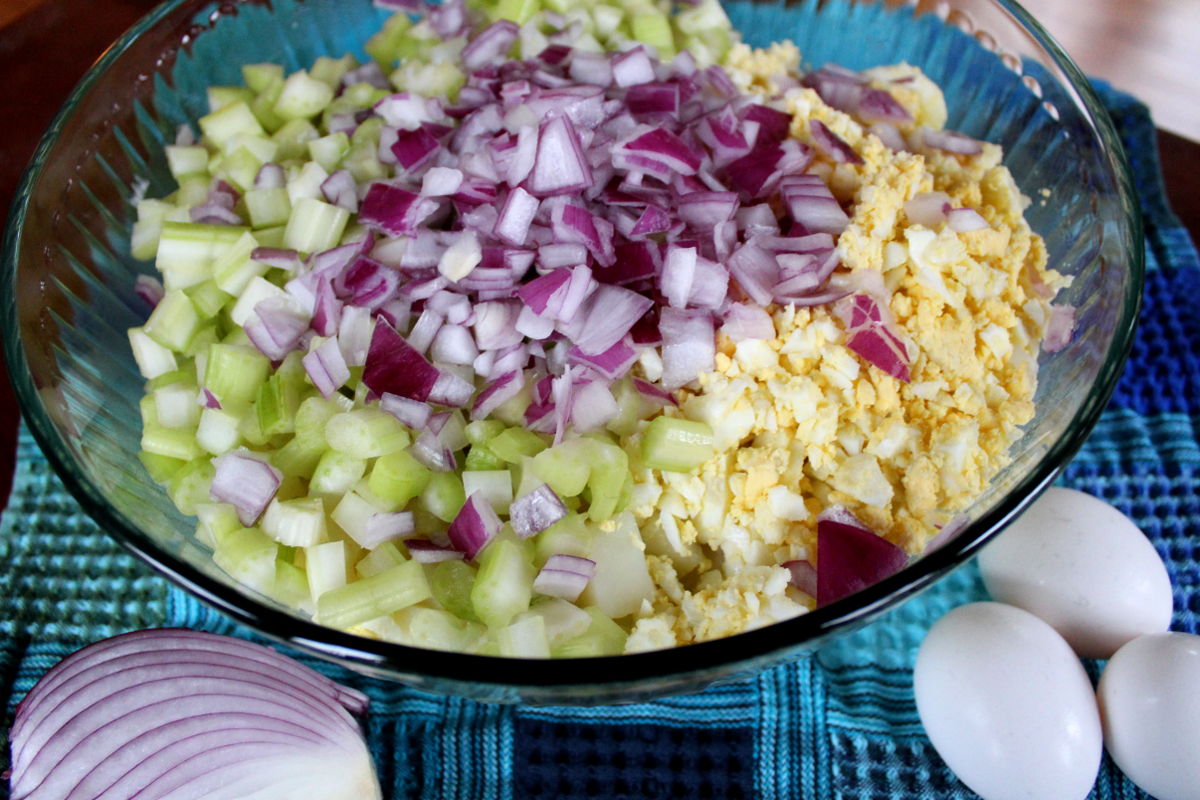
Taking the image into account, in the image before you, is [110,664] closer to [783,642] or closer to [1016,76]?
[783,642]

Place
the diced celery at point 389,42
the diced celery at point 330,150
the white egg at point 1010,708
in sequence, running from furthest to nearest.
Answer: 1. the diced celery at point 389,42
2. the diced celery at point 330,150
3. the white egg at point 1010,708

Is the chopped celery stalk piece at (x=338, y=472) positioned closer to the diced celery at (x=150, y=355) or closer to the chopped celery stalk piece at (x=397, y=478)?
the chopped celery stalk piece at (x=397, y=478)

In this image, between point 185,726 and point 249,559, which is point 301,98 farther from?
point 185,726

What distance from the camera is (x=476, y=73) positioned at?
1.46m

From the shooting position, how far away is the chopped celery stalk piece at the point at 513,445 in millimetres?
1129

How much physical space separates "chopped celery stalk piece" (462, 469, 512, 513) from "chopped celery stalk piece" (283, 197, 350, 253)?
0.39 meters

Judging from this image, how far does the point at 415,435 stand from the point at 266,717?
38 cm

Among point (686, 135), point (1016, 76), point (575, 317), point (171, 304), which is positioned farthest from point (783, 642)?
point (1016, 76)

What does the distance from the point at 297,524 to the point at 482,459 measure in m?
0.21

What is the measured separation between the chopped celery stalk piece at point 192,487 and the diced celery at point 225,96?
68 cm

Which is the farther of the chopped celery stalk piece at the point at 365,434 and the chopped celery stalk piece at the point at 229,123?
the chopped celery stalk piece at the point at 229,123

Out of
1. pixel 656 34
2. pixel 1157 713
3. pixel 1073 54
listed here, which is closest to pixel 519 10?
pixel 656 34

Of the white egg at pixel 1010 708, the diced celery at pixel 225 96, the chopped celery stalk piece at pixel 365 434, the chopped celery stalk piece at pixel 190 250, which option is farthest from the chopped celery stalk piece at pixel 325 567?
the diced celery at pixel 225 96

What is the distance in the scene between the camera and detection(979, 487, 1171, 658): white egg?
1.25 meters
